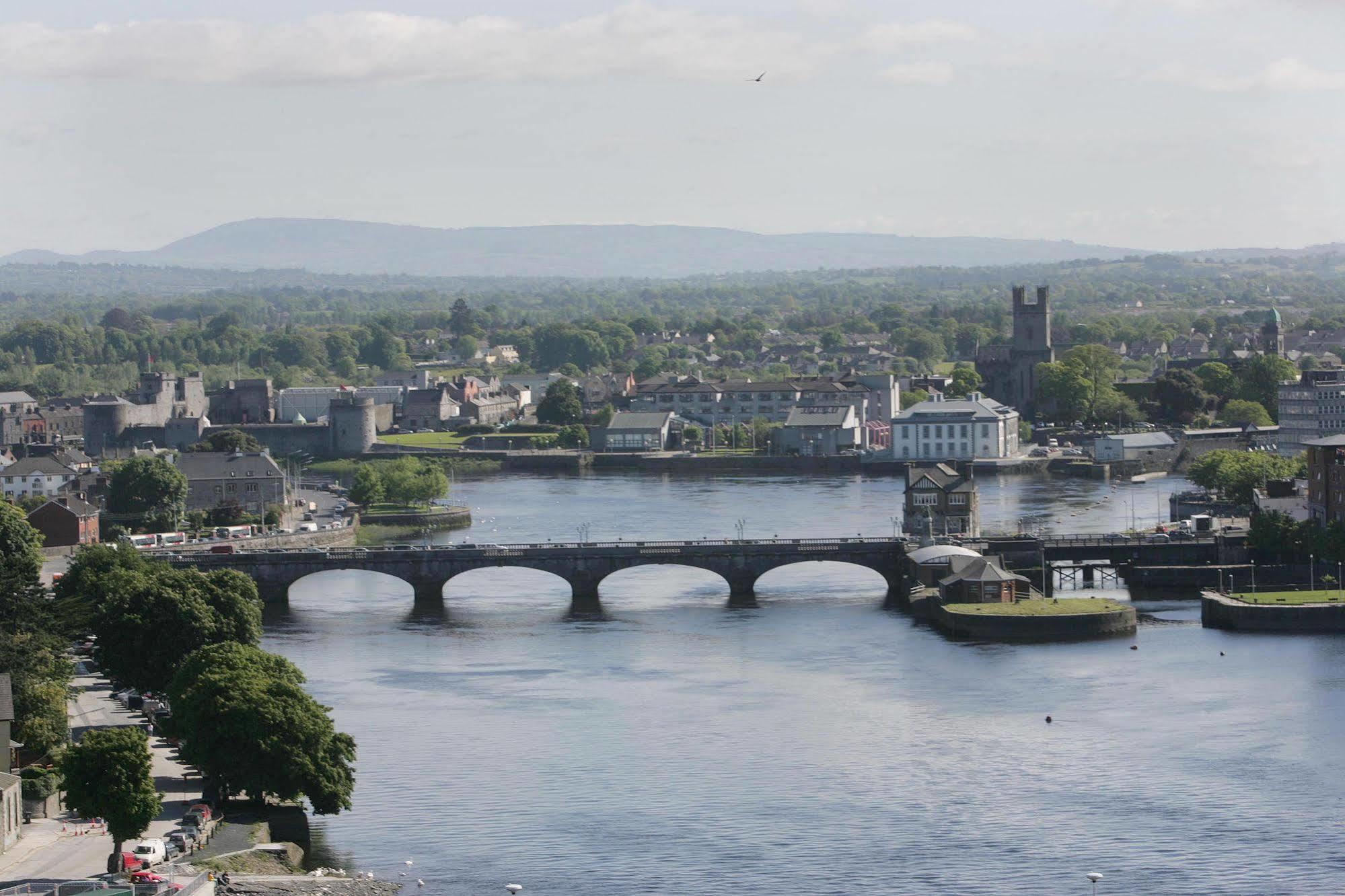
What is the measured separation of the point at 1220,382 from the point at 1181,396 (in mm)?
4100

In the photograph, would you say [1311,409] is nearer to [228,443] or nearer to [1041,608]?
[228,443]

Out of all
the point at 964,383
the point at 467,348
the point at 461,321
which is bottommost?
the point at 964,383

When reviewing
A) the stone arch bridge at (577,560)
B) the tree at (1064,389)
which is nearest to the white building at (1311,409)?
the tree at (1064,389)

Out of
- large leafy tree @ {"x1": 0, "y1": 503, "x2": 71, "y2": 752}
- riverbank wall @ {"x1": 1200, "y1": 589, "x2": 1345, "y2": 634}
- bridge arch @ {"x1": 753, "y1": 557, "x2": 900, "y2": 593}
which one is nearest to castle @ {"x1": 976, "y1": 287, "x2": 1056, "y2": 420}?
bridge arch @ {"x1": 753, "y1": 557, "x2": 900, "y2": 593}

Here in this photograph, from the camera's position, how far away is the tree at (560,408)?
112 meters

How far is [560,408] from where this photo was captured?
112 meters

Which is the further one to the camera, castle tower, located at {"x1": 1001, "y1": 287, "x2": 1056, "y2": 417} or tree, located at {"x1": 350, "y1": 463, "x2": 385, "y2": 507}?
castle tower, located at {"x1": 1001, "y1": 287, "x2": 1056, "y2": 417}

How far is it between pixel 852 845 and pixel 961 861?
1.54 m

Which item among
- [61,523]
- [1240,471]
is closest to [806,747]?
[61,523]

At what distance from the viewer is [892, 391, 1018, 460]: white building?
95.1m

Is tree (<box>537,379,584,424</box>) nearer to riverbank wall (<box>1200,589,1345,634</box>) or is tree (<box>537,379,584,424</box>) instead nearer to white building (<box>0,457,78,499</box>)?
white building (<box>0,457,78,499</box>)

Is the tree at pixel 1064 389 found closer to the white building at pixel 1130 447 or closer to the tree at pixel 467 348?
the white building at pixel 1130 447

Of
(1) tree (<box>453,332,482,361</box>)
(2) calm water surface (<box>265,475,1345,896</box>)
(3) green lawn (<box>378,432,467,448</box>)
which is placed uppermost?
(1) tree (<box>453,332,482,361</box>)

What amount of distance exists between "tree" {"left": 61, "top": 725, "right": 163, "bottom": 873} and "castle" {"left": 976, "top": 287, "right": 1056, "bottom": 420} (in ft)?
283
